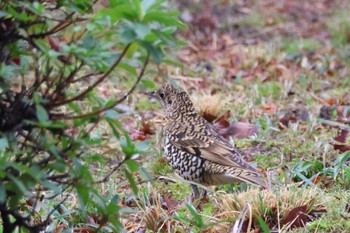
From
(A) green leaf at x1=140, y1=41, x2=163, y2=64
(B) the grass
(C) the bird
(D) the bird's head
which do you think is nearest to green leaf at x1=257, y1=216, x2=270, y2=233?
(B) the grass

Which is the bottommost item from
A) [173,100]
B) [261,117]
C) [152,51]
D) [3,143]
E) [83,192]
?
[261,117]

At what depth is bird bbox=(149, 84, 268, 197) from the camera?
5215 millimetres

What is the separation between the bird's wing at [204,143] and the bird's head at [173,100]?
0.16 metres

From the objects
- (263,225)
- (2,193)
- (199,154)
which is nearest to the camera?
(2,193)

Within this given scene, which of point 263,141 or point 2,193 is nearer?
point 2,193

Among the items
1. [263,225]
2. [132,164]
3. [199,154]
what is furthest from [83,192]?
[199,154]

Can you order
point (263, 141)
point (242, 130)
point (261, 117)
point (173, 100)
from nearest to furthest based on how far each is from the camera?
point (173, 100) → point (263, 141) → point (242, 130) → point (261, 117)

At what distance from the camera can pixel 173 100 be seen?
6.01m

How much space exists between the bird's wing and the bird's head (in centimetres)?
16

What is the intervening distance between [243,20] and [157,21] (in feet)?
32.3

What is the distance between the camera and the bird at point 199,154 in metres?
5.21

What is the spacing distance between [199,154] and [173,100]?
0.71 metres

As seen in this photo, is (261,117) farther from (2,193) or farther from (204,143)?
(2,193)

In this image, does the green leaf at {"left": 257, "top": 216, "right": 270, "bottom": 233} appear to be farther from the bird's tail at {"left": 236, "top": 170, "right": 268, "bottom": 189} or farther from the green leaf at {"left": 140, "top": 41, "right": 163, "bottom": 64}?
the green leaf at {"left": 140, "top": 41, "right": 163, "bottom": 64}
